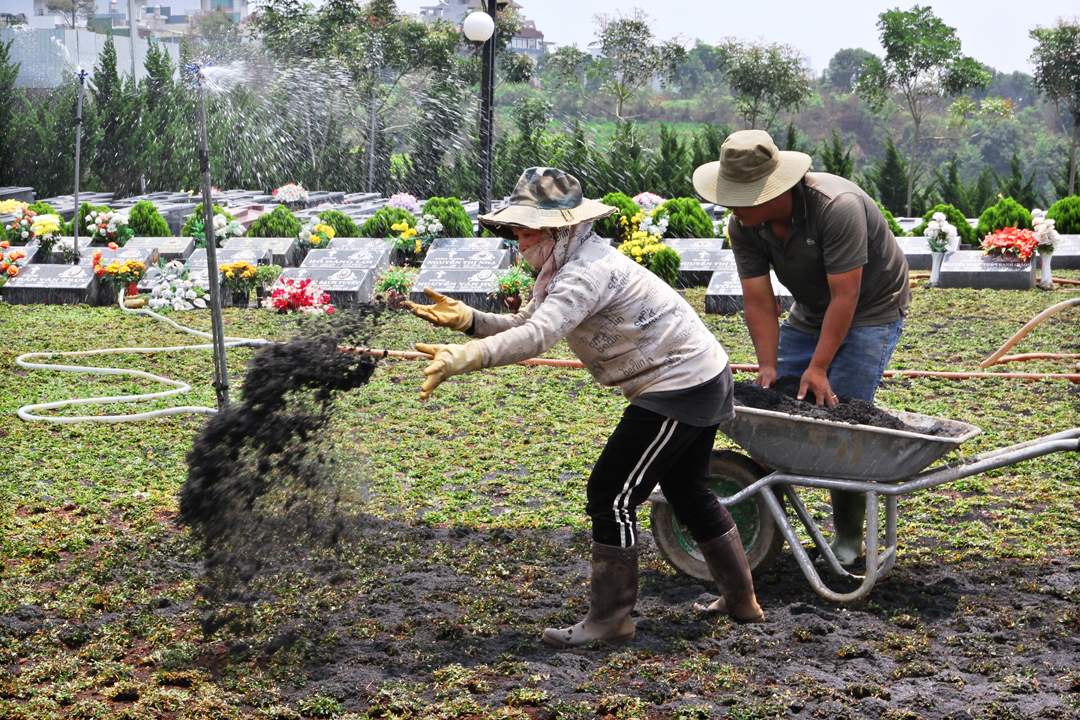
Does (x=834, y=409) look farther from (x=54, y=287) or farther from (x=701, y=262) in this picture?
(x=54, y=287)

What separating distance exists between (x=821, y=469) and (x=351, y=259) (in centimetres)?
921

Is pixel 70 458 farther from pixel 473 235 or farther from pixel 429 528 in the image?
pixel 473 235

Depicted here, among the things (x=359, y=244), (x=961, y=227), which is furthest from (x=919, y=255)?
(x=359, y=244)

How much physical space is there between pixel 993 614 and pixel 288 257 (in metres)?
10.5

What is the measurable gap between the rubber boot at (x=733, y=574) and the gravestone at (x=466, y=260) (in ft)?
27.6

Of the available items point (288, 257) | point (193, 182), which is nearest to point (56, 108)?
point (193, 182)

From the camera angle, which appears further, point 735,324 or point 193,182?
point 193,182

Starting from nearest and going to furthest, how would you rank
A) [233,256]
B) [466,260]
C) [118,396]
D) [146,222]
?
[118,396] → [466,260] → [233,256] → [146,222]

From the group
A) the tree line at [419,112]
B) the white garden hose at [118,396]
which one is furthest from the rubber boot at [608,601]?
the tree line at [419,112]

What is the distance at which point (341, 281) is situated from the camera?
11.1 m

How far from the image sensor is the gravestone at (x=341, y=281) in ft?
35.8

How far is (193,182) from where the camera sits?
25250mm

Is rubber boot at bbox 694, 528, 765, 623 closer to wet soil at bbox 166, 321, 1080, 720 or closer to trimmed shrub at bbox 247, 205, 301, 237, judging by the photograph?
wet soil at bbox 166, 321, 1080, 720

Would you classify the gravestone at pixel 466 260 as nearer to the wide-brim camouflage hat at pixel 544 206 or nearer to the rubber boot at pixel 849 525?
the rubber boot at pixel 849 525
